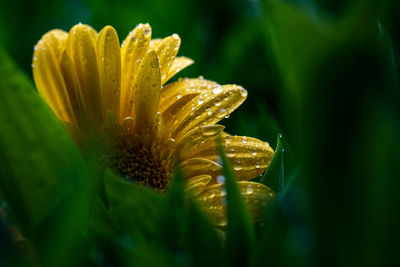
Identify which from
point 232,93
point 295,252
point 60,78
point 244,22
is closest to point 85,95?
point 60,78

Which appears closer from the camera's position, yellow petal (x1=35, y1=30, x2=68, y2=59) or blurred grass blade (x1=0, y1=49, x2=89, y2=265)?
blurred grass blade (x1=0, y1=49, x2=89, y2=265)

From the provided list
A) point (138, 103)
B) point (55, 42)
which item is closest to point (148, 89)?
point (138, 103)

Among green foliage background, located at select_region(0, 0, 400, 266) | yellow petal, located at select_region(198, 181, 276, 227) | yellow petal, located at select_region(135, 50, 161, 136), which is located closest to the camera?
green foliage background, located at select_region(0, 0, 400, 266)

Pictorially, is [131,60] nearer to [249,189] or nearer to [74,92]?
[74,92]

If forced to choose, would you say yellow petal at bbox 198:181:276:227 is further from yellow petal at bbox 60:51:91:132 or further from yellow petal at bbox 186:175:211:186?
yellow petal at bbox 60:51:91:132

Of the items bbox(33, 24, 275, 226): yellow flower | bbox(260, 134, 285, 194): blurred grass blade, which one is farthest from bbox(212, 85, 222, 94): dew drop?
bbox(260, 134, 285, 194): blurred grass blade

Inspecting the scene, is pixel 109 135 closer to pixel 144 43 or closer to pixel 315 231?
pixel 144 43

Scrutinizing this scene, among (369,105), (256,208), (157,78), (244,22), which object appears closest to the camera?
(369,105)
